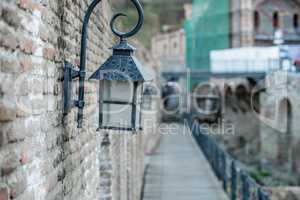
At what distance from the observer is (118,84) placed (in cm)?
347

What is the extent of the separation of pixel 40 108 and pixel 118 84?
0.90 metres

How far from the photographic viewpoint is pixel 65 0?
3406mm

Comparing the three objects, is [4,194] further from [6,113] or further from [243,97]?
[243,97]

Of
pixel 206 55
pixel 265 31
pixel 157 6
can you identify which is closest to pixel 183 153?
pixel 206 55

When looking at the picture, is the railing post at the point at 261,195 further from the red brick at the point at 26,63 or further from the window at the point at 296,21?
the window at the point at 296,21

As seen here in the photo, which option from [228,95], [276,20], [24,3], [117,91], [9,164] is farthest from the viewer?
[276,20]

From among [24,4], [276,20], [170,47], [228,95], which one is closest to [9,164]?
[24,4]

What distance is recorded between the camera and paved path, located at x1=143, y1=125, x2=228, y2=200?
12.0 m

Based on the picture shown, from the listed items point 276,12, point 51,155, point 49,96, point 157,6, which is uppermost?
point 157,6

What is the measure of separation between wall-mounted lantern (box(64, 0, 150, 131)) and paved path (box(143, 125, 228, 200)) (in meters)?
8.15

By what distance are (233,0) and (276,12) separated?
3.12 metres

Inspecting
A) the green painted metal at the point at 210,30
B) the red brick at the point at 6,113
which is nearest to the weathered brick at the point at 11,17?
the red brick at the point at 6,113

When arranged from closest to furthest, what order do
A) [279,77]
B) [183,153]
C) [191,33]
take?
[183,153], [279,77], [191,33]

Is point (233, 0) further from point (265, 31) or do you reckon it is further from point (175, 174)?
point (175, 174)
